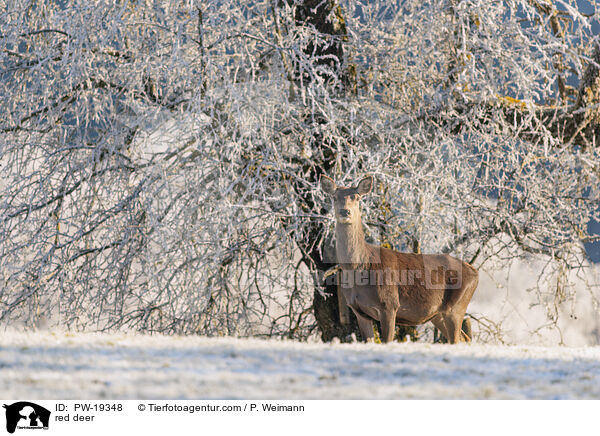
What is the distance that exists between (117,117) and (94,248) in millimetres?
2275

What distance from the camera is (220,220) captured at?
9.61 metres

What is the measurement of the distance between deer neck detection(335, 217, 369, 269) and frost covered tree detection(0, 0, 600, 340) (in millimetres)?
1058

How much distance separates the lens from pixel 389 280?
340 inches

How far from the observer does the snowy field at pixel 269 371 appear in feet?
16.5

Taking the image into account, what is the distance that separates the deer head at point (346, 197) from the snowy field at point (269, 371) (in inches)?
71.0

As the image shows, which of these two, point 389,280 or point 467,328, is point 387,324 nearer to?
point 389,280

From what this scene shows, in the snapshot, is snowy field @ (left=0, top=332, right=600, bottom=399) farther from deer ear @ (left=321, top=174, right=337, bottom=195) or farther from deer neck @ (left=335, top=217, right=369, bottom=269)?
deer ear @ (left=321, top=174, right=337, bottom=195)

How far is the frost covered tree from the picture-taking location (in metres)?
9.84

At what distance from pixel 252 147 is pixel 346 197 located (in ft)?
6.28

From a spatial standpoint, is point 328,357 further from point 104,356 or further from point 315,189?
point 315,189
